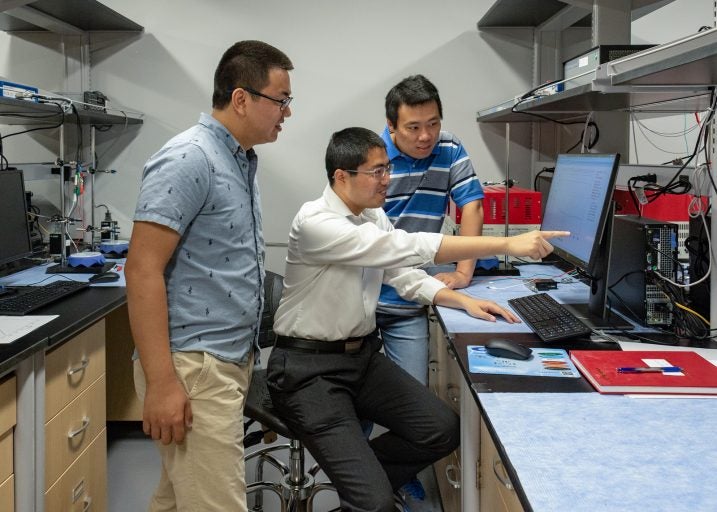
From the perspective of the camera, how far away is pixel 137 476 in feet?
8.32

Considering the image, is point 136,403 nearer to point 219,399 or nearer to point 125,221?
point 125,221

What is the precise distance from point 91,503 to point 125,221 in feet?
6.10

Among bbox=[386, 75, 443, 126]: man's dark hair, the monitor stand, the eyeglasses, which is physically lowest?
the monitor stand

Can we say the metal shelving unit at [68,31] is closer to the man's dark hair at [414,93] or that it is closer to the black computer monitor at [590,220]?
the man's dark hair at [414,93]

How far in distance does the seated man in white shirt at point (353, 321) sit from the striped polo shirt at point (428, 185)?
1.23 feet

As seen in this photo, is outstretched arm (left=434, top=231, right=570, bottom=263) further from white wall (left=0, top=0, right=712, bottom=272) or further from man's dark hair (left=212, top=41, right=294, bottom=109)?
white wall (left=0, top=0, right=712, bottom=272)

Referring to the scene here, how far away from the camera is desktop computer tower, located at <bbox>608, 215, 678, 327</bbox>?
5.35ft

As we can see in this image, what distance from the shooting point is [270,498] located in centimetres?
239

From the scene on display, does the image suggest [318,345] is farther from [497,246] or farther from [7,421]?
[7,421]

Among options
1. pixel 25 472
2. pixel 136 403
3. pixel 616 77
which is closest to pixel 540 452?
pixel 616 77

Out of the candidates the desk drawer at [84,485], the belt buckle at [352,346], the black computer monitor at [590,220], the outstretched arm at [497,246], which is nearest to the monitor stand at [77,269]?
the desk drawer at [84,485]

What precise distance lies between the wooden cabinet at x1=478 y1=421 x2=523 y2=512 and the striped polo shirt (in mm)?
771

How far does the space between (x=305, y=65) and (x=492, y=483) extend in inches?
103

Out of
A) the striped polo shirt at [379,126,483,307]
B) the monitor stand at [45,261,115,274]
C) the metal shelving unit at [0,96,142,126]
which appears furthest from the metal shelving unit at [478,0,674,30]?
the monitor stand at [45,261,115,274]
